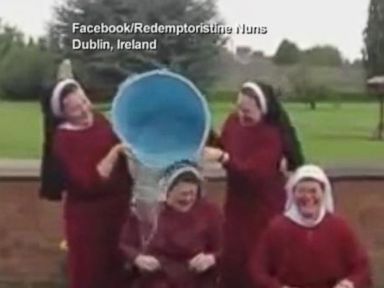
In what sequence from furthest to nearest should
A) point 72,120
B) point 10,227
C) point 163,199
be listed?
1. point 10,227
2. point 72,120
3. point 163,199

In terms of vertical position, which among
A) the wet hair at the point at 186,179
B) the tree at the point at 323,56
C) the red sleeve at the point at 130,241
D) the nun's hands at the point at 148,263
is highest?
the tree at the point at 323,56

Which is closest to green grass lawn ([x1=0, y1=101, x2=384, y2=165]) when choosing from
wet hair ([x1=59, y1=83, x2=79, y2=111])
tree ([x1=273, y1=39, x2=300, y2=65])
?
tree ([x1=273, y1=39, x2=300, y2=65])

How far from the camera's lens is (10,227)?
12.5 meters

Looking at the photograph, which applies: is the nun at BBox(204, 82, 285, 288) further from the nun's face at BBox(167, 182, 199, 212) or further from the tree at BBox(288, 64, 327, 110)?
the tree at BBox(288, 64, 327, 110)

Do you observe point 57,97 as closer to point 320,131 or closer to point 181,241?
point 181,241

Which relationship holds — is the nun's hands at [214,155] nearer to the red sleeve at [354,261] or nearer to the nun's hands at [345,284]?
the red sleeve at [354,261]

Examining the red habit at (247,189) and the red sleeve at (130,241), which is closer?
the red sleeve at (130,241)

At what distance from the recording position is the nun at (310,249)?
25.7 ft

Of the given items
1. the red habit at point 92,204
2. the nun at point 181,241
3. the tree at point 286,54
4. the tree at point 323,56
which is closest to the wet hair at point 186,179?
the nun at point 181,241

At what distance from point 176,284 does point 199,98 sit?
1130mm

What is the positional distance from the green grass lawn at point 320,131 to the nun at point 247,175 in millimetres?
6544

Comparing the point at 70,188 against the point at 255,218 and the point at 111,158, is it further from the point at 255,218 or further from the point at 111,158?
the point at 255,218

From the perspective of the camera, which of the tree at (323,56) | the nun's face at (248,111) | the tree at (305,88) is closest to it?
the nun's face at (248,111)

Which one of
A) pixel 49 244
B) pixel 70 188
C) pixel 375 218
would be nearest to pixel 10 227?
pixel 49 244
